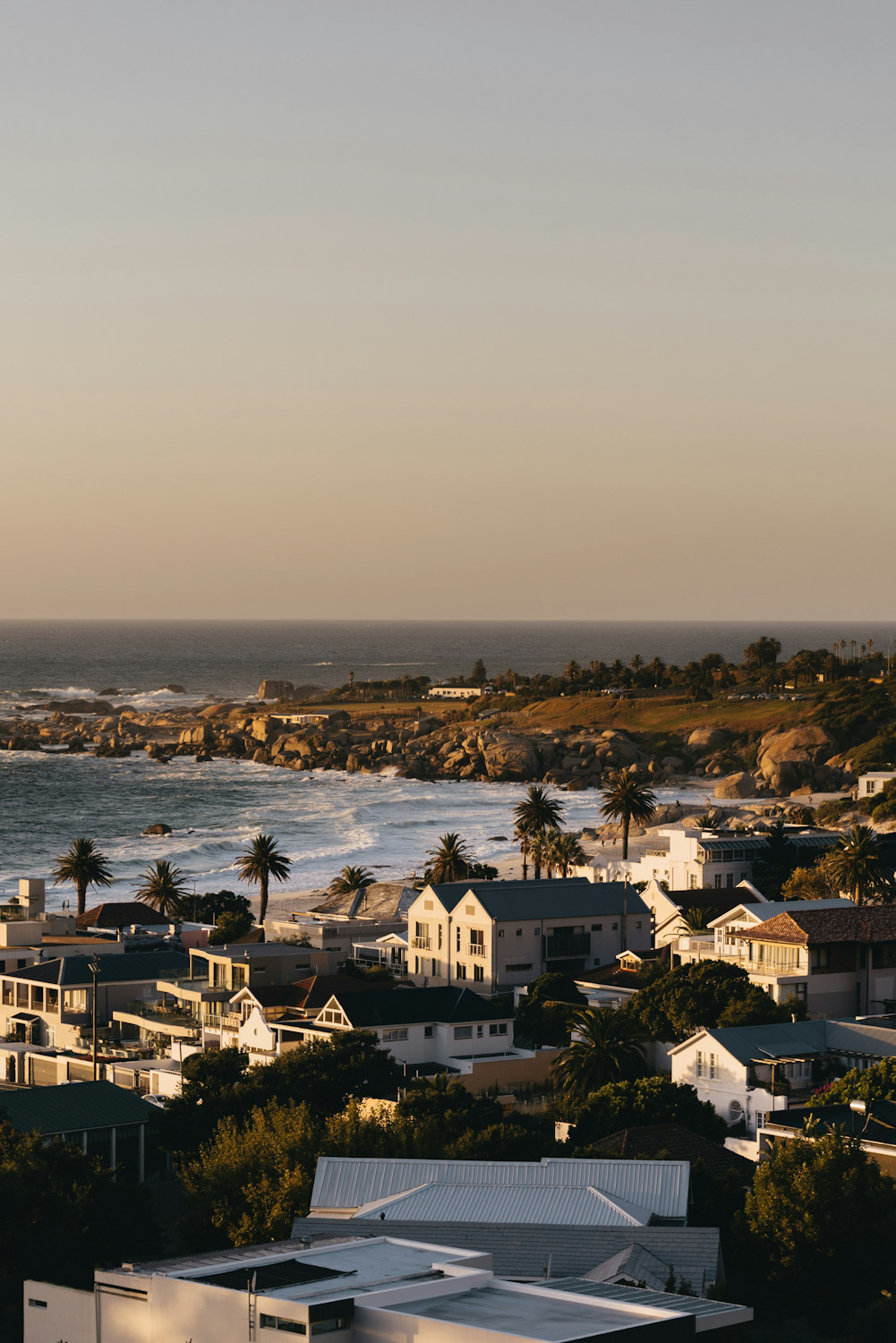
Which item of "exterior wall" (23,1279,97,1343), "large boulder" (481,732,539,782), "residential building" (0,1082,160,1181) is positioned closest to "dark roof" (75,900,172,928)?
"residential building" (0,1082,160,1181)

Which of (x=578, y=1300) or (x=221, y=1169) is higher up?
(x=578, y=1300)

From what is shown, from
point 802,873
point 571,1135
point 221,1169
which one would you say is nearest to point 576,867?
point 802,873

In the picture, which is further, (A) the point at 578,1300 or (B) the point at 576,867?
(B) the point at 576,867

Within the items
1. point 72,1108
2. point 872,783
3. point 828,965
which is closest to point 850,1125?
point 828,965

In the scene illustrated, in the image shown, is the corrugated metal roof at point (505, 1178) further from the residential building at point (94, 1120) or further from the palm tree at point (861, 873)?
the palm tree at point (861, 873)

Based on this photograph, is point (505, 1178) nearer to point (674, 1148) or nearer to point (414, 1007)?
point (674, 1148)

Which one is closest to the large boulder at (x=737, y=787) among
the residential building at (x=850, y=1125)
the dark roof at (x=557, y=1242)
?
the residential building at (x=850, y=1125)

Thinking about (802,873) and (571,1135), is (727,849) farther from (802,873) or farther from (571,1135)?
(571,1135)
